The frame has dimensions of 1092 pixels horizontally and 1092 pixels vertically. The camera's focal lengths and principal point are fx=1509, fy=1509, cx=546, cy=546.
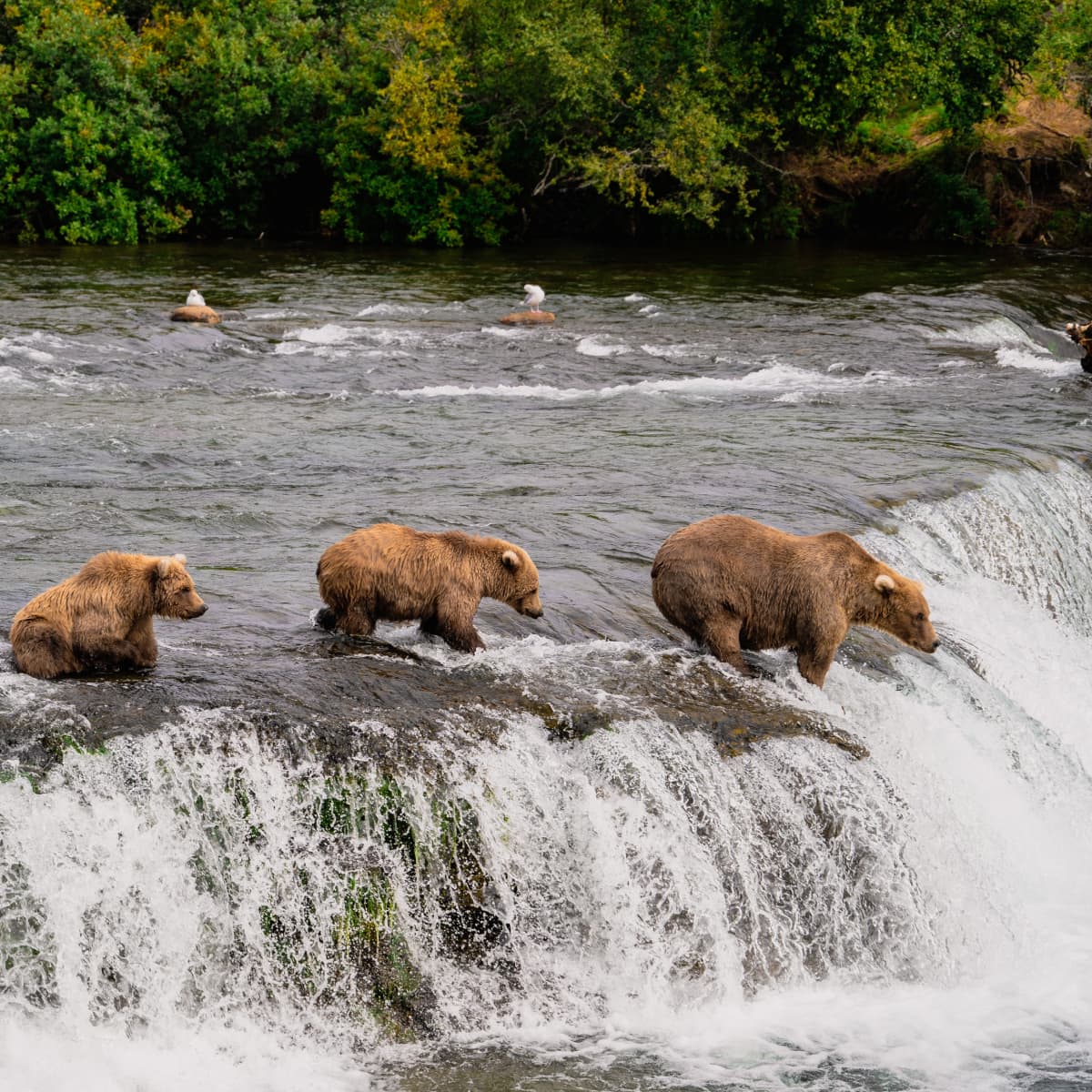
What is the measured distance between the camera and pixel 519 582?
9375 mm

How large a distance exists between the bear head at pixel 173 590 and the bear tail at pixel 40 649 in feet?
1.79

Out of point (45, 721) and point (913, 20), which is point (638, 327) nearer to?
point (913, 20)

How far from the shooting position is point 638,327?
23.9 meters

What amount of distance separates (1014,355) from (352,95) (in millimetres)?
19288

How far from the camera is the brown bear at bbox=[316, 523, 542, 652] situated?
29.1 feet

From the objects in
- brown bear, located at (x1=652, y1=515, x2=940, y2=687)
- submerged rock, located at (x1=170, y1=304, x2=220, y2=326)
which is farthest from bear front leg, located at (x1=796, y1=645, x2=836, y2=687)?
submerged rock, located at (x1=170, y1=304, x2=220, y2=326)

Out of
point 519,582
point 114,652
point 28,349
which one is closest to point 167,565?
point 114,652

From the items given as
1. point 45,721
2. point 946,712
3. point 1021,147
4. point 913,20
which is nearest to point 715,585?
point 946,712

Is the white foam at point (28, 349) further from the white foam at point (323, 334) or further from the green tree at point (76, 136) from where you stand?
the green tree at point (76, 136)

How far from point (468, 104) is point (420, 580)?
90.7ft

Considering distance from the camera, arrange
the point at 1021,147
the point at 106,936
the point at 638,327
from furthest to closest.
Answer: the point at 1021,147 → the point at 638,327 → the point at 106,936

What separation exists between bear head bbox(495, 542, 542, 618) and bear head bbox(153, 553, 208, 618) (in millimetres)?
1882

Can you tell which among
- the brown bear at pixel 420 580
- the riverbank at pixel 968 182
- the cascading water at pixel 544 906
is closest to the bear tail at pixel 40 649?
the cascading water at pixel 544 906

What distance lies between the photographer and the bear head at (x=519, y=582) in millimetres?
9289
